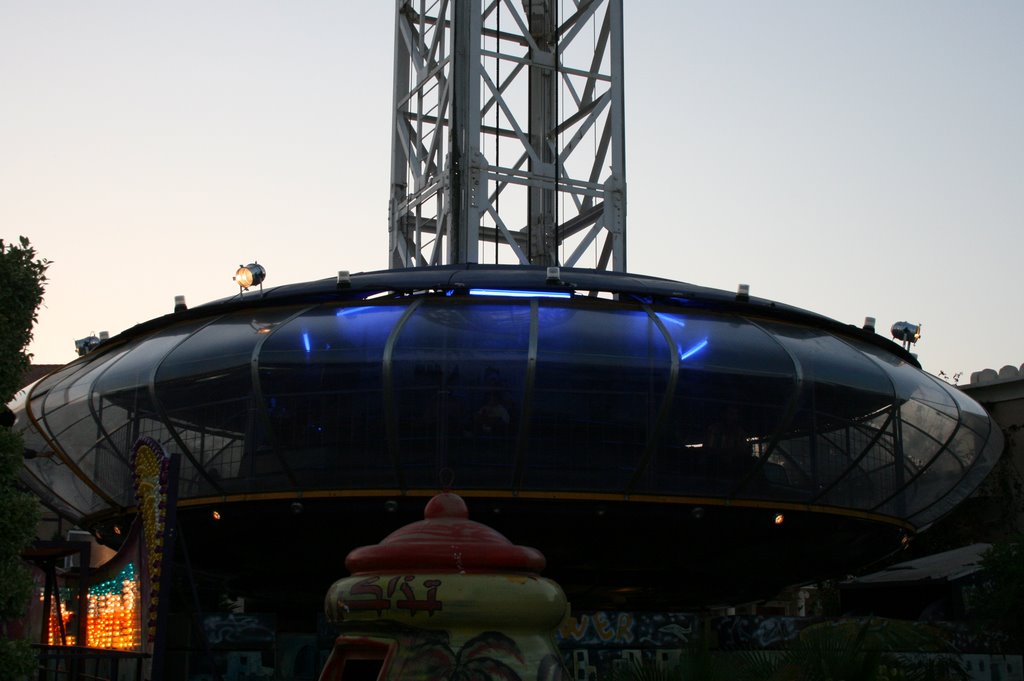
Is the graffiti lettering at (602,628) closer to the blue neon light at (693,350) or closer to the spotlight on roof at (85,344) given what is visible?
the blue neon light at (693,350)

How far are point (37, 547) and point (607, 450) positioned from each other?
27.8 feet

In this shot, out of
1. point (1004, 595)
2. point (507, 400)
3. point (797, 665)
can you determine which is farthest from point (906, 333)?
point (797, 665)

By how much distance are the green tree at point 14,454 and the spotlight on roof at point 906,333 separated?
728 inches

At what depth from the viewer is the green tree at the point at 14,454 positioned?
34.2 feet

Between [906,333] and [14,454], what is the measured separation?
19.1 metres

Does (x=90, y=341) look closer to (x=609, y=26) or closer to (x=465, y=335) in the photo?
(x=465, y=335)

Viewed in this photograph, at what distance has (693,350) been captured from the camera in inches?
802

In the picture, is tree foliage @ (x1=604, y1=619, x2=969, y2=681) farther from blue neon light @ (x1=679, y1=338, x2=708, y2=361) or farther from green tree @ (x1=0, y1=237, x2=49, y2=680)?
blue neon light @ (x1=679, y1=338, x2=708, y2=361)

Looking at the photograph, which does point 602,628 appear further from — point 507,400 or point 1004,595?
point 1004,595

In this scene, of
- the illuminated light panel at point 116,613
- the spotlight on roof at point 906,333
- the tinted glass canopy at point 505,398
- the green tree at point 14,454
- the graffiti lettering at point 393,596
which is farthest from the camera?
the spotlight on roof at point 906,333

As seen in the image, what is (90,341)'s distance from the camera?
89.5 feet

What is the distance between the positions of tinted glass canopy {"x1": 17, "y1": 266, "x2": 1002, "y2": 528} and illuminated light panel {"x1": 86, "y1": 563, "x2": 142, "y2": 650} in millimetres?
4875

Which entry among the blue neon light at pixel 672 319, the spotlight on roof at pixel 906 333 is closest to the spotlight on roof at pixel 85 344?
the blue neon light at pixel 672 319

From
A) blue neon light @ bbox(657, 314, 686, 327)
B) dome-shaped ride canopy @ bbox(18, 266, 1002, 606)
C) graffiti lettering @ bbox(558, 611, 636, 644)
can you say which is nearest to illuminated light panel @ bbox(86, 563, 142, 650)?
dome-shaped ride canopy @ bbox(18, 266, 1002, 606)
